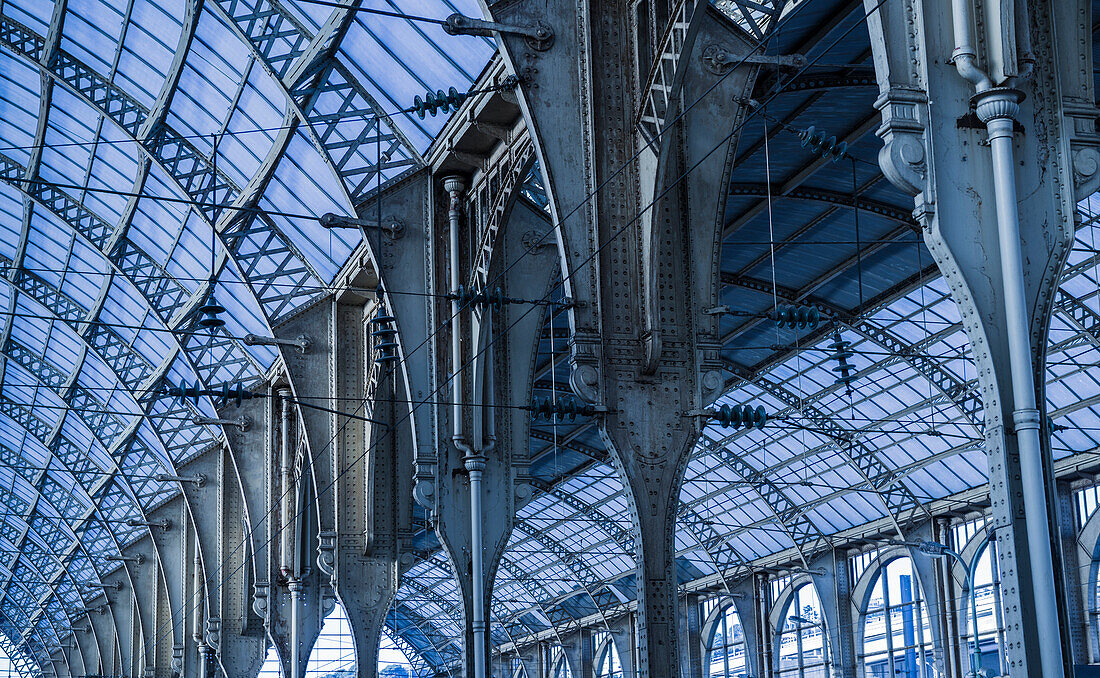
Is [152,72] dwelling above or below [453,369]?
above

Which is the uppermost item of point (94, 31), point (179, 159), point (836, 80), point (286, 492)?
point (94, 31)

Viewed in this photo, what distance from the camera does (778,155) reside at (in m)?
33.9

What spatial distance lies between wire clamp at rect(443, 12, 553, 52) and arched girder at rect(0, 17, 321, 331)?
16.8 m

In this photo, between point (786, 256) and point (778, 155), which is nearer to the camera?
point (778, 155)

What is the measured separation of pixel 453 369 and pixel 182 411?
25.7 m

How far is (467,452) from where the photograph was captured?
2542cm

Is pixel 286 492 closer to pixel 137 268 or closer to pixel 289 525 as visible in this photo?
pixel 289 525

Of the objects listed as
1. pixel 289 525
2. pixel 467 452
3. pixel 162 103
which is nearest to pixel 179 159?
pixel 162 103

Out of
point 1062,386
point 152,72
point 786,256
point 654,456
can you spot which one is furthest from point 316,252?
point 1062,386

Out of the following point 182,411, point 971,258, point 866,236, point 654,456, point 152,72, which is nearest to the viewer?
point 971,258

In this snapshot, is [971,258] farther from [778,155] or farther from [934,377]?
[934,377]

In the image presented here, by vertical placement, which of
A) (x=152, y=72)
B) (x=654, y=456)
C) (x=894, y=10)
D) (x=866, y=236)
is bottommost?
(x=654, y=456)

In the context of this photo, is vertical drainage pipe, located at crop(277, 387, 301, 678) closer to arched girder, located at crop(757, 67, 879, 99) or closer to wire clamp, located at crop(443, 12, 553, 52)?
arched girder, located at crop(757, 67, 879, 99)

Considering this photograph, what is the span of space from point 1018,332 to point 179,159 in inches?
1116
